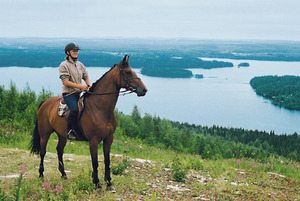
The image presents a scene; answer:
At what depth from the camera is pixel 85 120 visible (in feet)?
21.7

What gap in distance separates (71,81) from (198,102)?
11067 cm

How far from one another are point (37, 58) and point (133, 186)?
139 metres

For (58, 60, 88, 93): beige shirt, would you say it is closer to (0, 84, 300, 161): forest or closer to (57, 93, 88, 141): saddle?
(57, 93, 88, 141): saddle

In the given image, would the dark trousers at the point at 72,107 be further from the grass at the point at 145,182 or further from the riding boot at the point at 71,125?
the grass at the point at 145,182

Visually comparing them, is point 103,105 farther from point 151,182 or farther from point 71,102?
point 151,182

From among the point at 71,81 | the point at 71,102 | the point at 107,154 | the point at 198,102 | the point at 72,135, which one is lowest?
the point at 198,102

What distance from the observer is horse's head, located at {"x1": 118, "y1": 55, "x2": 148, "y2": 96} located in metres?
6.18

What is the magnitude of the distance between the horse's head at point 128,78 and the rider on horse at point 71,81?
37.0 inches

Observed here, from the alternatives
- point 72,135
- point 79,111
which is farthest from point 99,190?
point 79,111

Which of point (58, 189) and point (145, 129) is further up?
point (58, 189)

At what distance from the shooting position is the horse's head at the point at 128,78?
618 cm

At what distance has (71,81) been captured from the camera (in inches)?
265

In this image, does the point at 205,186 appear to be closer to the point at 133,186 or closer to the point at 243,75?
the point at 133,186

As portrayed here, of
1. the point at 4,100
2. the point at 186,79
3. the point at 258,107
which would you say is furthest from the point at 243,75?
the point at 4,100
